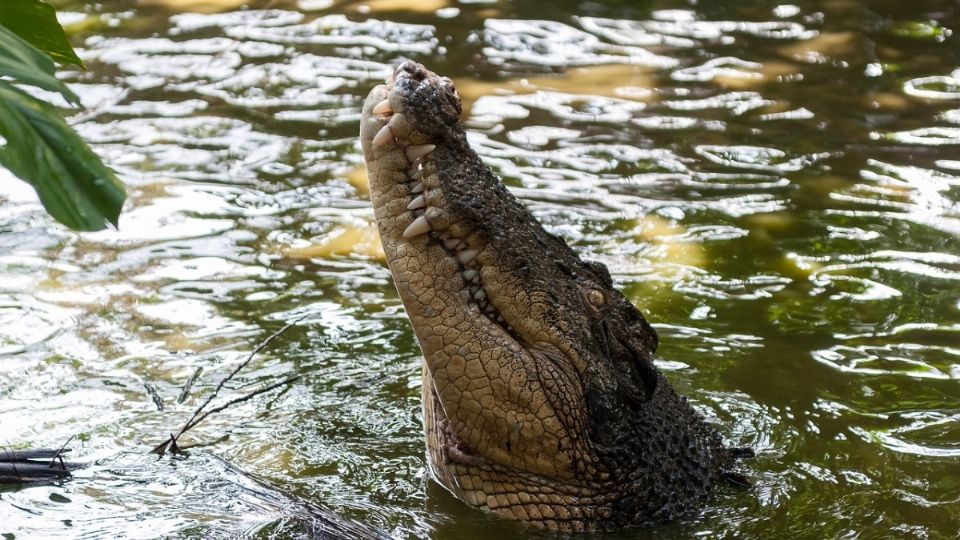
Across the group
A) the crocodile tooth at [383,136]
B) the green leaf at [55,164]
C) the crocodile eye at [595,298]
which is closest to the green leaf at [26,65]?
the green leaf at [55,164]

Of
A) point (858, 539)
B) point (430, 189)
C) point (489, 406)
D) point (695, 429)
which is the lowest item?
point (858, 539)

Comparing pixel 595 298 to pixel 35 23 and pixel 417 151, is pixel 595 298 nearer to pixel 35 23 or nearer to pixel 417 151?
pixel 417 151

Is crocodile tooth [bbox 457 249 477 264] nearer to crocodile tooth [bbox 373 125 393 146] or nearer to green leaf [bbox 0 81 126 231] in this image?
crocodile tooth [bbox 373 125 393 146]

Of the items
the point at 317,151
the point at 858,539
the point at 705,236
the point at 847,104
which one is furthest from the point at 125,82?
the point at 858,539

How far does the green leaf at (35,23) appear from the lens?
295 cm

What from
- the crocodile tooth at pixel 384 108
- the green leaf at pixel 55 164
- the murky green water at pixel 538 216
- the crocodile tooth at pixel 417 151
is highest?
the green leaf at pixel 55 164

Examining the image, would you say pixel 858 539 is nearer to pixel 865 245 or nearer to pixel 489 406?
pixel 489 406

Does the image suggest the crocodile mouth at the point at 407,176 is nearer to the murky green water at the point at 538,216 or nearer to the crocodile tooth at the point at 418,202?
the crocodile tooth at the point at 418,202

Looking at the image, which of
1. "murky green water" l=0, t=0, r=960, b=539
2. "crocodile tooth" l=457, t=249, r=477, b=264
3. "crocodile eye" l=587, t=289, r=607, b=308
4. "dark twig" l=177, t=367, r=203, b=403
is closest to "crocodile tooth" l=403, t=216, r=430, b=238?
"crocodile tooth" l=457, t=249, r=477, b=264

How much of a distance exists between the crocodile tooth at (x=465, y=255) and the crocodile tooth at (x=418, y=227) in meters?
0.13

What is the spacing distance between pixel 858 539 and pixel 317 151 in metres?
4.54

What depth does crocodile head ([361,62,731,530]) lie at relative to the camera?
3613mm

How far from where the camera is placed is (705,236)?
21.9 feet

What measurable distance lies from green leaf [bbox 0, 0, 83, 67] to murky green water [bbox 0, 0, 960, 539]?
4.94 ft
